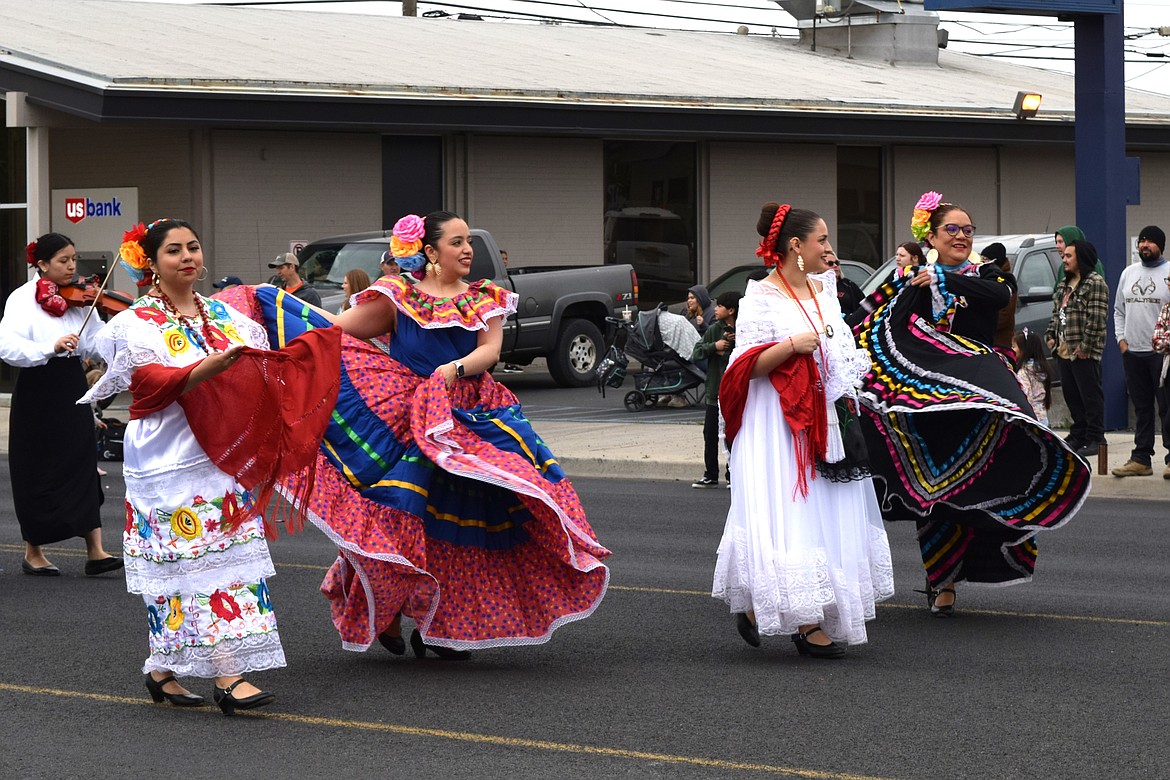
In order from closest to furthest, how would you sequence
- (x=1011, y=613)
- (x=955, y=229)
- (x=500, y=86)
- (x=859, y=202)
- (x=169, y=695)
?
(x=169, y=695)
(x=955, y=229)
(x=1011, y=613)
(x=500, y=86)
(x=859, y=202)

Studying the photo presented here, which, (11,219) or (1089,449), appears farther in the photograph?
(11,219)

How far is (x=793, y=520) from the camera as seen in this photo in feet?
25.4

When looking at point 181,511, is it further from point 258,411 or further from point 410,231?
point 410,231

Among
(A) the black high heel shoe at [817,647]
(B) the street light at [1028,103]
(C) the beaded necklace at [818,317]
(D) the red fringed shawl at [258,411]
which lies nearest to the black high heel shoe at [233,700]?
(D) the red fringed shawl at [258,411]

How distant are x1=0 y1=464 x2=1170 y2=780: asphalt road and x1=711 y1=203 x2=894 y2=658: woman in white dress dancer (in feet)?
0.92

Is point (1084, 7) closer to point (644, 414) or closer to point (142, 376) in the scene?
point (644, 414)

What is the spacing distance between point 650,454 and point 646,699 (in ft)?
31.8

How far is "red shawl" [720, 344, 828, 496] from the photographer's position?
25.6ft

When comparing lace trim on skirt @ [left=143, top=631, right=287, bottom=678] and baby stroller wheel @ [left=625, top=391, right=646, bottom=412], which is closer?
lace trim on skirt @ [left=143, top=631, right=287, bottom=678]

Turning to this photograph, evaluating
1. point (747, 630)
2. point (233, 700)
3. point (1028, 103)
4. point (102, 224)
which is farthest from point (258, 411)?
point (102, 224)

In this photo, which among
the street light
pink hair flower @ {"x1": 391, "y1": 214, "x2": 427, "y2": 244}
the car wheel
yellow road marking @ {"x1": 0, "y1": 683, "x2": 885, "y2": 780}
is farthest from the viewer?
the car wheel

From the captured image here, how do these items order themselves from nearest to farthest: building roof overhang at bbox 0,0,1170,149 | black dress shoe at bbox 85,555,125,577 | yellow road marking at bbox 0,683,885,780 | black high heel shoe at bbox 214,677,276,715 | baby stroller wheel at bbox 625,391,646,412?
1. yellow road marking at bbox 0,683,885,780
2. black high heel shoe at bbox 214,677,276,715
3. black dress shoe at bbox 85,555,125,577
4. baby stroller wheel at bbox 625,391,646,412
5. building roof overhang at bbox 0,0,1170,149

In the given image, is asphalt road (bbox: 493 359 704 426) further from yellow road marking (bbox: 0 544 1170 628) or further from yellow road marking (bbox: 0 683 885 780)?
yellow road marking (bbox: 0 683 885 780)

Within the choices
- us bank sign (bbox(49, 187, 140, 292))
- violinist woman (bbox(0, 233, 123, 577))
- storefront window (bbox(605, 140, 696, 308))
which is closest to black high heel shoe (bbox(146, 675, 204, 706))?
violinist woman (bbox(0, 233, 123, 577))
